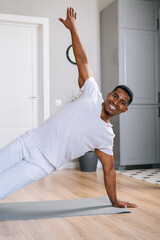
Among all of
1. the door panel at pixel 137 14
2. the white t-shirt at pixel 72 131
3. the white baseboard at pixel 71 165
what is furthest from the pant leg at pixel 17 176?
the door panel at pixel 137 14

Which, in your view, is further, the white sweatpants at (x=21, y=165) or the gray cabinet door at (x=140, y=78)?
the gray cabinet door at (x=140, y=78)

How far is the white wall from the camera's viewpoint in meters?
5.64

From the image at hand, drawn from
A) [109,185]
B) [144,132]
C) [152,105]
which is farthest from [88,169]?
[109,185]

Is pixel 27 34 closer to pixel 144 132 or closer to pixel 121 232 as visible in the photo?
pixel 144 132

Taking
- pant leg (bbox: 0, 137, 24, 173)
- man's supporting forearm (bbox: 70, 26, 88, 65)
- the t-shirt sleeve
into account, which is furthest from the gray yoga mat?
man's supporting forearm (bbox: 70, 26, 88, 65)

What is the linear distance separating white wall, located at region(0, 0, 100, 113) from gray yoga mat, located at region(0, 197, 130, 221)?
265 centimetres

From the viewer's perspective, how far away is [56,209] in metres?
2.96

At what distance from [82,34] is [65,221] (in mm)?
3858

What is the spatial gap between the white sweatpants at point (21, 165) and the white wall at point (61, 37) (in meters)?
3.10

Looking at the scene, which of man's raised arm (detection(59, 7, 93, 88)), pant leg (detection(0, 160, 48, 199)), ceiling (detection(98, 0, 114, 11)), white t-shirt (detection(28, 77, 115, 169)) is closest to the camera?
pant leg (detection(0, 160, 48, 199))

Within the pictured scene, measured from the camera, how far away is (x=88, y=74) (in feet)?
9.21

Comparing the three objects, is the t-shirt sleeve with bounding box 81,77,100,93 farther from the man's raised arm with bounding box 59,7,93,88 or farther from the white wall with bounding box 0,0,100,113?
the white wall with bounding box 0,0,100,113

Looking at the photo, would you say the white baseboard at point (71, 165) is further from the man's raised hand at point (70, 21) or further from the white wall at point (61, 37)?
the man's raised hand at point (70, 21)

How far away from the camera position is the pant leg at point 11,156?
2.55m
